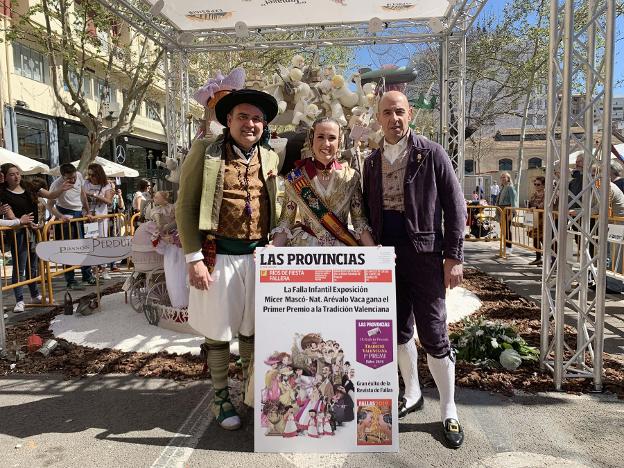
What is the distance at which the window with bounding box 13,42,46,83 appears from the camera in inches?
685

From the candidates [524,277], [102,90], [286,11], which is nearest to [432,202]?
[286,11]

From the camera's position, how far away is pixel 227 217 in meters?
2.98

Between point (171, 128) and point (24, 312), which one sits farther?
point (171, 128)

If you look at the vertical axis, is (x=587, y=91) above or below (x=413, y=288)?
above

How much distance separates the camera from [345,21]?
7684 mm

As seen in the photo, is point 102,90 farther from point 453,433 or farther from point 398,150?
point 453,433

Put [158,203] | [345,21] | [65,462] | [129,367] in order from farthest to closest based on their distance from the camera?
[345,21] < [158,203] < [129,367] < [65,462]

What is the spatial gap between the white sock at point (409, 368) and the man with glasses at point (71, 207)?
6068 mm

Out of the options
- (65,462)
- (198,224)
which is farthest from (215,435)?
(198,224)

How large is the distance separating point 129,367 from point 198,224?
2.03m

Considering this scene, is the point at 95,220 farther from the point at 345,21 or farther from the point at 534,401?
the point at 534,401

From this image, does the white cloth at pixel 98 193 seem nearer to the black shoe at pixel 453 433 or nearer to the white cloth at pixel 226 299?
the white cloth at pixel 226 299

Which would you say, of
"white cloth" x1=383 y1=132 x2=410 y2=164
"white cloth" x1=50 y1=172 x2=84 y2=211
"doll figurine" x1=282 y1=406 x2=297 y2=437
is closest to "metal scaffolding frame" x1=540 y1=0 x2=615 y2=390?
"white cloth" x1=383 y1=132 x2=410 y2=164

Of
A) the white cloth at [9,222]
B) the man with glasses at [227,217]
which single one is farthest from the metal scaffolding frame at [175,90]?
the man with glasses at [227,217]
